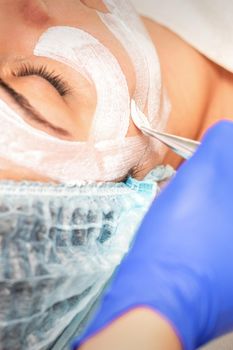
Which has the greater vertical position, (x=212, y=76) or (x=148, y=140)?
(x=212, y=76)

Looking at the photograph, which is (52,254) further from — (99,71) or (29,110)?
(99,71)

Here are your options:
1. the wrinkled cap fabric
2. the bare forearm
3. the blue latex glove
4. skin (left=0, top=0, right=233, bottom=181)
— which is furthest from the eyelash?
the bare forearm

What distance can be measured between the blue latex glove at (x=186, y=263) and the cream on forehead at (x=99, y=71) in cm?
27

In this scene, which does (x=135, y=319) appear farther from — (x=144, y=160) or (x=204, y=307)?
(x=144, y=160)

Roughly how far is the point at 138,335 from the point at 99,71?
0.55 metres

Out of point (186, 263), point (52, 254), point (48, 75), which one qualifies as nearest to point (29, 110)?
point (48, 75)

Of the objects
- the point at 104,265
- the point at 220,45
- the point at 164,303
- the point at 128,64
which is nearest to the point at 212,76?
the point at 220,45

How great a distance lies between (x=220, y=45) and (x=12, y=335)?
32.0 inches

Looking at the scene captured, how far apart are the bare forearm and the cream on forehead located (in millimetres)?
408

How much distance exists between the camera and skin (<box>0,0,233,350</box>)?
88 centimetres

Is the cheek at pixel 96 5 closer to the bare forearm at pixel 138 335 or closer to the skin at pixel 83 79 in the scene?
the skin at pixel 83 79

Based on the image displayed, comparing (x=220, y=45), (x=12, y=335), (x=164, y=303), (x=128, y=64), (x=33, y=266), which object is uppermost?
(x=220, y=45)

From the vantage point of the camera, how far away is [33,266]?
2.37ft

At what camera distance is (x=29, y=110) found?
858mm
